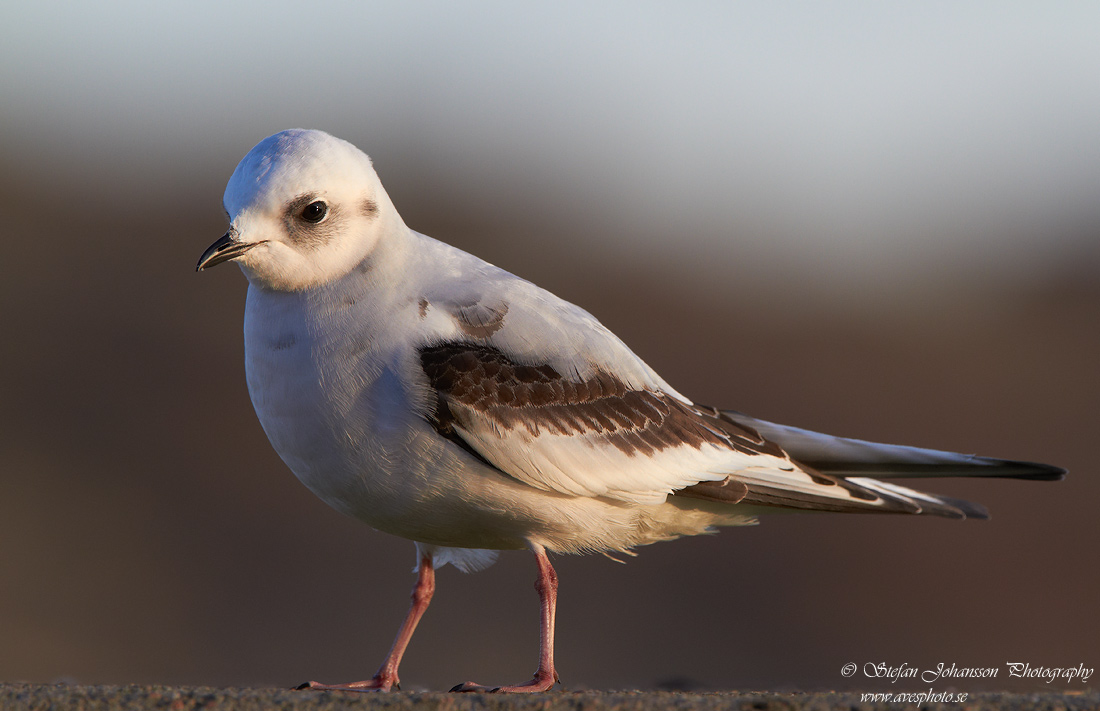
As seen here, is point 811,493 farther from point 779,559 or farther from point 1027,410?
point 1027,410

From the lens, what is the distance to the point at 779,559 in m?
16.9

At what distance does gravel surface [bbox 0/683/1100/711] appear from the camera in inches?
176

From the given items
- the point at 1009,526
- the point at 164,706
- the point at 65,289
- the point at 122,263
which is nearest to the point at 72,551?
the point at 65,289

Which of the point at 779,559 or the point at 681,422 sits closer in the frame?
the point at 681,422

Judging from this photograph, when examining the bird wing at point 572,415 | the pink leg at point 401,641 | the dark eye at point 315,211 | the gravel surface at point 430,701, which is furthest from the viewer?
the pink leg at point 401,641

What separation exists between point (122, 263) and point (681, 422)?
1789 cm

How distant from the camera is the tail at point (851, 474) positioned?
22.0 ft

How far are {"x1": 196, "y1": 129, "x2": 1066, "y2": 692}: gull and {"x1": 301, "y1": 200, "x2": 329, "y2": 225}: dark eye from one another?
0.04 feet

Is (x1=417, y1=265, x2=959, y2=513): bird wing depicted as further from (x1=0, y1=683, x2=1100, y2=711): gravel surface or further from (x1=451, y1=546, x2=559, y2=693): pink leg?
(x1=0, y1=683, x2=1100, y2=711): gravel surface

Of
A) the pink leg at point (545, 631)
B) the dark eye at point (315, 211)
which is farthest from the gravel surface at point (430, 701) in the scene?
the dark eye at point (315, 211)

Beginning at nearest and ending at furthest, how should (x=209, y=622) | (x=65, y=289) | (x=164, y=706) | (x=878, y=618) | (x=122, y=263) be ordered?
(x=164, y=706)
(x=209, y=622)
(x=878, y=618)
(x=65, y=289)
(x=122, y=263)

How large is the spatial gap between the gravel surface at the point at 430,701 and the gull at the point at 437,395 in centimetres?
88

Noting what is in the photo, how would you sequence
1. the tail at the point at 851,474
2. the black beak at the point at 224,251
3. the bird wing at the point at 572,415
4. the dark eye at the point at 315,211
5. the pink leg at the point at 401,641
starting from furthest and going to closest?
the tail at the point at 851,474
the pink leg at the point at 401,641
the dark eye at the point at 315,211
the bird wing at the point at 572,415
the black beak at the point at 224,251

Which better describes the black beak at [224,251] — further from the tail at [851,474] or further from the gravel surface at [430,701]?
the tail at [851,474]
